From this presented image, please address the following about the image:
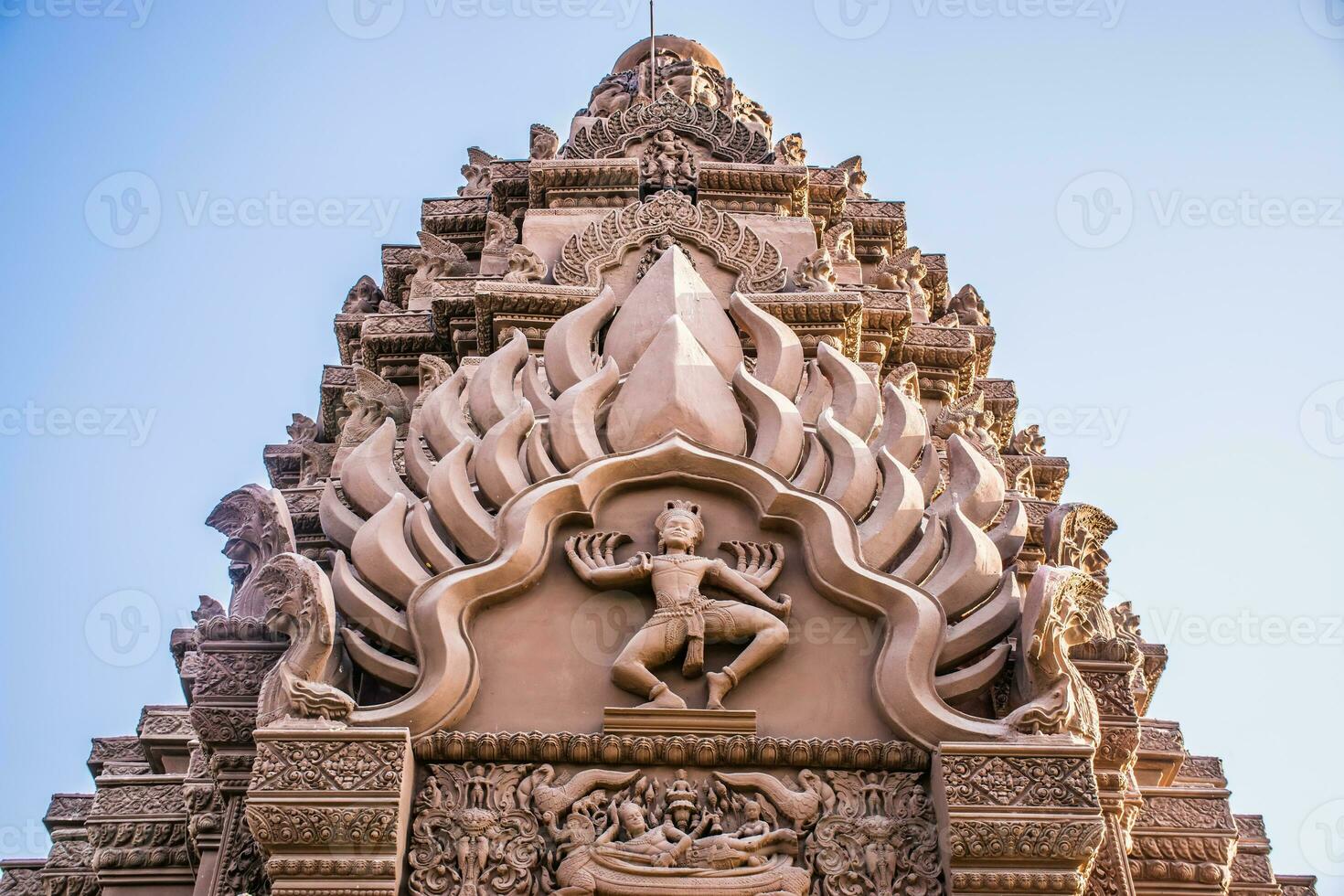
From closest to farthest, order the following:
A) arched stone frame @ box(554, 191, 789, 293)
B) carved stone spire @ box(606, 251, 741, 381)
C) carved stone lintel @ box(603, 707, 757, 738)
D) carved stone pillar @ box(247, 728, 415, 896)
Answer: carved stone pillar @ box(247, 728, 415, 896), carved stone lintel @ box(603, 707, 757, 738), carved stone spire @ box(606, 251, 741, 381), arched stone frame @ box(554, 191, 789, 293)

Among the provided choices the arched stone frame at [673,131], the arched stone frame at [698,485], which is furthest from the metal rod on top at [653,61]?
the arched stone frame at [698,485]

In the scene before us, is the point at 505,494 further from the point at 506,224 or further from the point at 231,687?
the point at 506,224

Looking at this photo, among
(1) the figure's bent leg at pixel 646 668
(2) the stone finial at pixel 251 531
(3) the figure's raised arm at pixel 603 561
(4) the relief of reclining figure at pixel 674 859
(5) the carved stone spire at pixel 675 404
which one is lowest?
(4) the relief of reclining figure at pixel 674 859

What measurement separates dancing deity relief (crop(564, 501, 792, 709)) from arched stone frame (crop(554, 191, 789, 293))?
4175 millimetres

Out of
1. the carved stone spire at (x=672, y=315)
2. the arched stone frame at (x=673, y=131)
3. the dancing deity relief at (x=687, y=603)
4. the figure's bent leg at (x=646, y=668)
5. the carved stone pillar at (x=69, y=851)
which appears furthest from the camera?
the arched stone frame at (x=673, y=131)

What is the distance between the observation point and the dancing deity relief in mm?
8766

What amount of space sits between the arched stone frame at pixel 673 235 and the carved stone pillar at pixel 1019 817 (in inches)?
236

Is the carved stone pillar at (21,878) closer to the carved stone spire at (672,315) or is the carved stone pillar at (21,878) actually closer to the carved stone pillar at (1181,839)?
the carved stone spire at (672,315)

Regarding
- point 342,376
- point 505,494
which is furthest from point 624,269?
point 505,494

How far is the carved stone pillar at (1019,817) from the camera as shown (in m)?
7.76

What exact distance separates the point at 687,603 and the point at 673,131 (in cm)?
873

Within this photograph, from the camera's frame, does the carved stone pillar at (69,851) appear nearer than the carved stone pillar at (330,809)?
No

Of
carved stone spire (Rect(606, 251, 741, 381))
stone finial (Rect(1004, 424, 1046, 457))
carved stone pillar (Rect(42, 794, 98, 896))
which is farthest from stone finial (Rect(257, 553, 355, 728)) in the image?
stone finial (Rect(1004, 424, 1046, 457))

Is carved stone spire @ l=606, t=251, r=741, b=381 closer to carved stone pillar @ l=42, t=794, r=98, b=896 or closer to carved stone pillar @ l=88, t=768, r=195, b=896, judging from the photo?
carved stone pillar @ l=88, t=768, r=195, b=896
